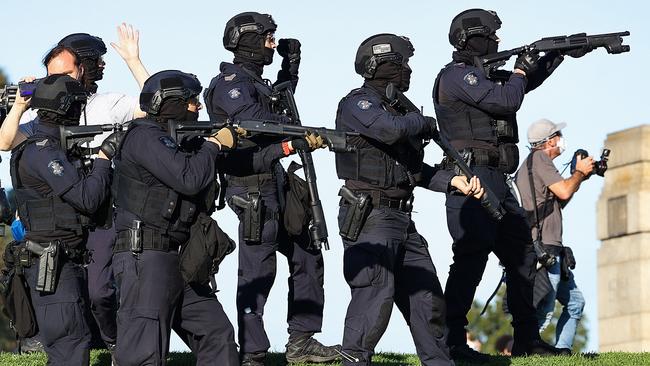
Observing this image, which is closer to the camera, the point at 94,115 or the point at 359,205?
the point at 359,205

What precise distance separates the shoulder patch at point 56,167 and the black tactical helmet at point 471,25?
12.6ft

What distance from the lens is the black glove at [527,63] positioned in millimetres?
12719

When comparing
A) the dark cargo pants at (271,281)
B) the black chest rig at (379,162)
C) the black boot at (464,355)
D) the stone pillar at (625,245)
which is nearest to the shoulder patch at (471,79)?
the black chest rig at (379,162)

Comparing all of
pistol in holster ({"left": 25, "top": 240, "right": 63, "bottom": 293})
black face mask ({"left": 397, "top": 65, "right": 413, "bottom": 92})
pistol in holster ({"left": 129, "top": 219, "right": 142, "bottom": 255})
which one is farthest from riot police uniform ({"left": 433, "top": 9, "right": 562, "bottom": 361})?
pistol in holster ({"left": 25, "top": 240, "right": 63, "bottom": 293})

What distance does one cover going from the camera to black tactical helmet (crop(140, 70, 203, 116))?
1038 cm

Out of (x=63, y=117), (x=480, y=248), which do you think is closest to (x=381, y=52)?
(x=480, y=248)

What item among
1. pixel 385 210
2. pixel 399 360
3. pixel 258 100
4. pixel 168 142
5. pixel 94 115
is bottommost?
pixel 399 360

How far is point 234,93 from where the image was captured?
39.8 ft

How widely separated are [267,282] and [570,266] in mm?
3633

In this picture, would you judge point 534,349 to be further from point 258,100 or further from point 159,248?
point 159,248

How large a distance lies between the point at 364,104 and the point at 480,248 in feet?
6.03

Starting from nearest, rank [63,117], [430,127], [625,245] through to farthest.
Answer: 1. [63,117]
2. [430,127]
3. [625,245]

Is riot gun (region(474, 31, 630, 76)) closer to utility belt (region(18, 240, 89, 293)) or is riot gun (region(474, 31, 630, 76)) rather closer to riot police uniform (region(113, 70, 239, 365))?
riot police uniform (region(113, 70, 239, 365))

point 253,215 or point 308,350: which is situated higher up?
point 253,215
